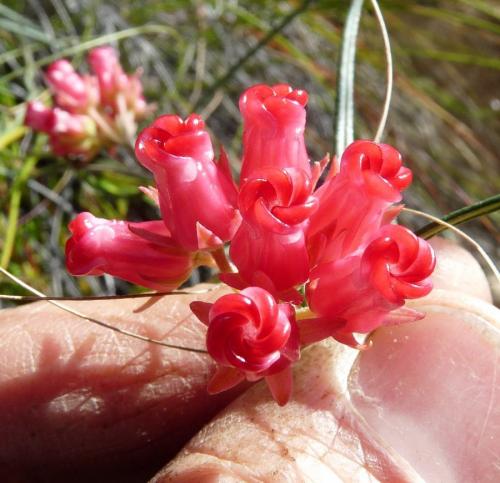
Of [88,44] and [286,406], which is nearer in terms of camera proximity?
[286,406]

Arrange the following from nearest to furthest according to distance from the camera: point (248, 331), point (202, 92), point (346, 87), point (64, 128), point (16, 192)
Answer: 1. point (248, 331)
2. point (346, 87)
3. point (64, 128)
4. point (16, 192)
5. point (202, 92)

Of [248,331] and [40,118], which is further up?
[248,331]

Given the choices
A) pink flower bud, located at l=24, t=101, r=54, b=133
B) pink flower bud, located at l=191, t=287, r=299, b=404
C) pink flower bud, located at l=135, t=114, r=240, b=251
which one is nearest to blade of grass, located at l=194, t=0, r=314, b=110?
pink flower bud, located at l=24, t=101, r=54, b=133

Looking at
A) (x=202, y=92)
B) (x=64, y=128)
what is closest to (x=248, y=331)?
(x=64, y=128)

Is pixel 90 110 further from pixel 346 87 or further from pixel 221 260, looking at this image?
pixel 221 260

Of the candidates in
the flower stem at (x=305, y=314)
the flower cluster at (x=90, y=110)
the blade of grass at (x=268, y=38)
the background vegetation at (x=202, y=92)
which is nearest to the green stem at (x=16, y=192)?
the background vegetation at (x=202, y=92)

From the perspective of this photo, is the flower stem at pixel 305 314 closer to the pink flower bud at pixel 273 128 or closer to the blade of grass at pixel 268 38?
the pink flower bud at pixel 273 128
